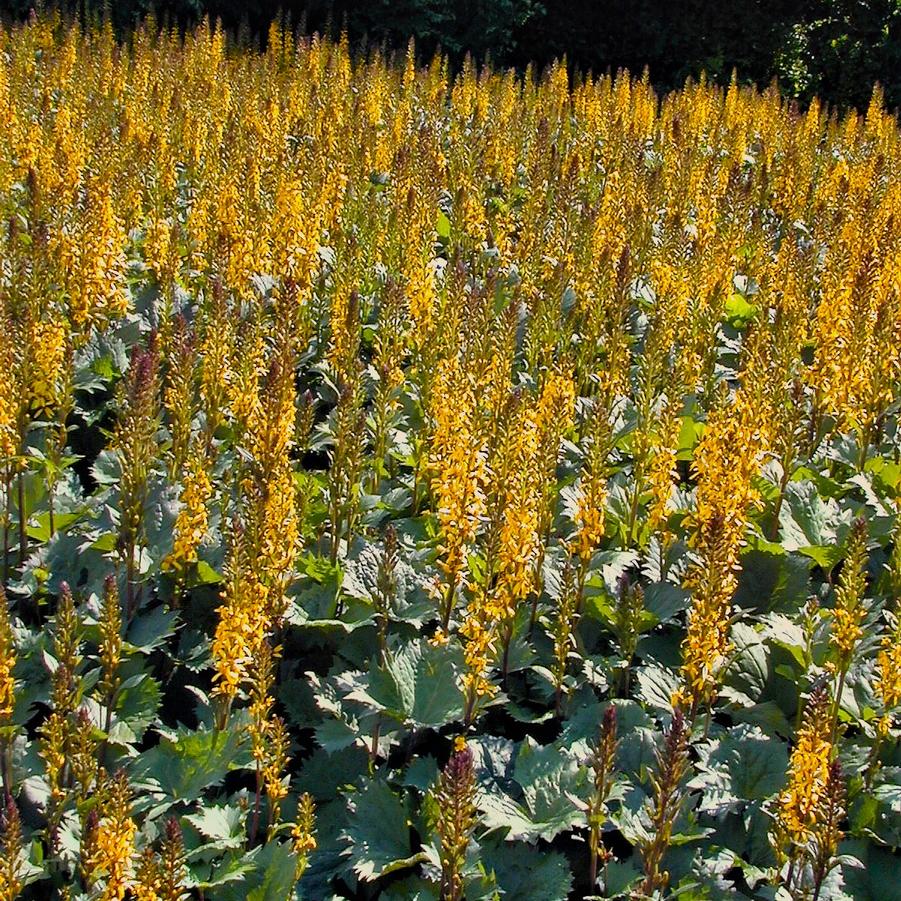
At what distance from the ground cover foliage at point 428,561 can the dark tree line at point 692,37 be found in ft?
31.3

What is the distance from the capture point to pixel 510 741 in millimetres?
3609

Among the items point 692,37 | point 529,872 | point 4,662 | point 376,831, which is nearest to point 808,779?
point 529,872

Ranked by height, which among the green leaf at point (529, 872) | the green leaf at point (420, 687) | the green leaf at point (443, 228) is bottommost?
the green leaf at point (529, 872)

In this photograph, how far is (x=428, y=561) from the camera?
427cm

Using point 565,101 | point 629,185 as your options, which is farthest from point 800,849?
point 565,101

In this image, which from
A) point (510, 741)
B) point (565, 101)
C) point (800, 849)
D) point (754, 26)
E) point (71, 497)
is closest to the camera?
point (800, 849)

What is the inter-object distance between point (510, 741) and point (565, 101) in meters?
9.75

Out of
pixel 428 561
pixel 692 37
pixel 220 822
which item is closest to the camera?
pixel 220 822

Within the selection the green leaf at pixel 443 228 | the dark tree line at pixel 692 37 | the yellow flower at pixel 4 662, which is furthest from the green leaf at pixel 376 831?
the dark tree line at pixel 692 37

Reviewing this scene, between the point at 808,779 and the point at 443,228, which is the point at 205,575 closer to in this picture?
the point at 808,779

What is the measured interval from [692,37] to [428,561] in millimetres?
14218

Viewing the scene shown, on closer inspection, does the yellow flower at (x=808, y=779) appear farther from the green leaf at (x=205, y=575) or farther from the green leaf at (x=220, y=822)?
the green leaf at (x=205, y=575)

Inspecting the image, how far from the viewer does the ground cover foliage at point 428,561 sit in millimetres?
3160

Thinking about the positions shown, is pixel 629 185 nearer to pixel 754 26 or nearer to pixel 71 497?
pixel 71 497
